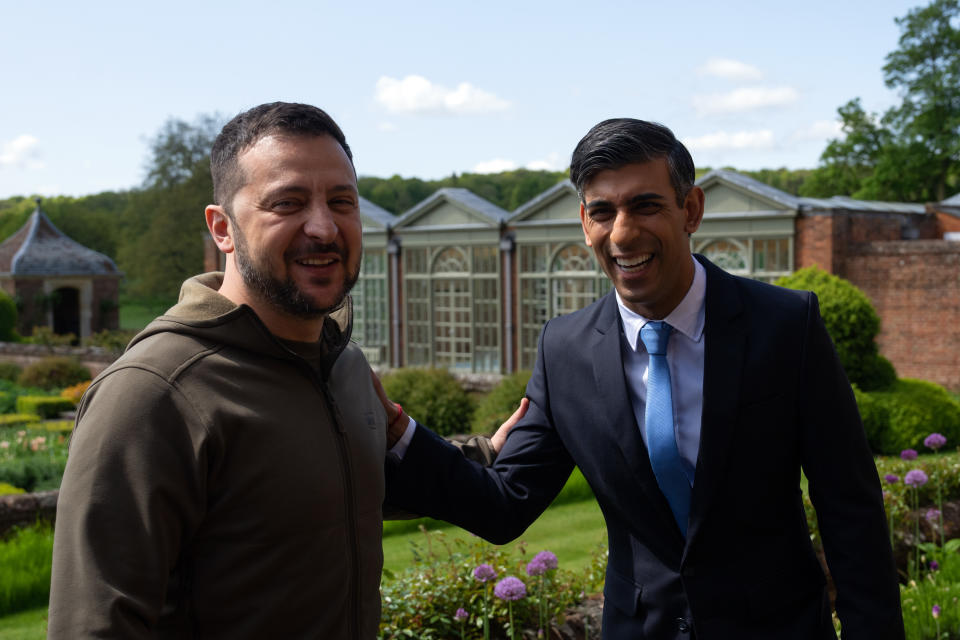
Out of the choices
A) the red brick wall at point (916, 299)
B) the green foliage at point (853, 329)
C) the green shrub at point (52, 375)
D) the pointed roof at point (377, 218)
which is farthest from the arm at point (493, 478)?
the green shrub at point (52, 375)

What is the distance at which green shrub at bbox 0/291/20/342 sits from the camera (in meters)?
31.1

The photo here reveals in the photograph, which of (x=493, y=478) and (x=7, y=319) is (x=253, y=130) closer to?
(x=493, y=478)

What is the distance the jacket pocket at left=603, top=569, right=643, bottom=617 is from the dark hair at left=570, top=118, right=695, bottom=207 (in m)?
1.14

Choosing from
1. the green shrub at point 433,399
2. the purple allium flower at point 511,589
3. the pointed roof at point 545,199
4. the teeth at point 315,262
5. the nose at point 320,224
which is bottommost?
the green shrub at point 433,399

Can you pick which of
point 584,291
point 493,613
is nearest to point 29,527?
point 493,613

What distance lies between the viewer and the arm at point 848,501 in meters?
2.54

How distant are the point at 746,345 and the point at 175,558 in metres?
1.65

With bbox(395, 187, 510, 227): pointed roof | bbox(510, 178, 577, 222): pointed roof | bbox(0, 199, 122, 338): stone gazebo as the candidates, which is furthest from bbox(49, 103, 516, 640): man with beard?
bbox(0, 199, 122, 338): stone gazebo

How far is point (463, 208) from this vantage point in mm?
21031

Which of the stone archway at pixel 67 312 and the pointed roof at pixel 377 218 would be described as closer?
the pointed roof at pixel 377 218

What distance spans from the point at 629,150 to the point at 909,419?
1072 cm

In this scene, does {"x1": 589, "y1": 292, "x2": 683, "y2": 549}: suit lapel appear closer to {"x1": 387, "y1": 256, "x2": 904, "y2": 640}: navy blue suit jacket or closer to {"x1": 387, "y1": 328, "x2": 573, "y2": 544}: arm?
{"x1": 387, "y1": 256, "x2": 904, "y2": 640}: navy blue suit jacket

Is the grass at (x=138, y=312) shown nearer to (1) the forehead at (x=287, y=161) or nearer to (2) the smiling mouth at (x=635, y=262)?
(2) the smiling mouth at (x=635, y=262)

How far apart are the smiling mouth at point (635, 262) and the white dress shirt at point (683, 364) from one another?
0.58 ft
